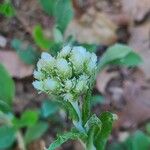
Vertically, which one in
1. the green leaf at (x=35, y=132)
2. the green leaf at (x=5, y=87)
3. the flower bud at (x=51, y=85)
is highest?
the green leaf at (x=5, y=87)

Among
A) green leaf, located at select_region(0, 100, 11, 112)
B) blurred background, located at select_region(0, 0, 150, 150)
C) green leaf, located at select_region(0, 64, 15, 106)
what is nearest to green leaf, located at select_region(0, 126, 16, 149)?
blurred background, located at select_region(0, 0, 150, 150)

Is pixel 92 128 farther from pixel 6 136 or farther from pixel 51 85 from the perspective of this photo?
pixel 6 136

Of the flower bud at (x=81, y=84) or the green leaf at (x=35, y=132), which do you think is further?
the green leaf at (x=35, y=132)

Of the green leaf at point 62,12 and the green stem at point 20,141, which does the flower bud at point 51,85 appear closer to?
the green leaf at point 62,12

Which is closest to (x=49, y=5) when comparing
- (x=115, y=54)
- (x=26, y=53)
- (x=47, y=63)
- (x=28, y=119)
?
(x=26, y=53)

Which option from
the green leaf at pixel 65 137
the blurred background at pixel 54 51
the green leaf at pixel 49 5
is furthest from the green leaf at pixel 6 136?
the green leaf at pixel 65 137

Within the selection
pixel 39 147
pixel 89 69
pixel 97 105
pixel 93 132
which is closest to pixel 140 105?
pixel 97 105

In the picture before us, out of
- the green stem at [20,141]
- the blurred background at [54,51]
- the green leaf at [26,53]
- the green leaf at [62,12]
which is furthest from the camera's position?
the green leaf at [26,53]

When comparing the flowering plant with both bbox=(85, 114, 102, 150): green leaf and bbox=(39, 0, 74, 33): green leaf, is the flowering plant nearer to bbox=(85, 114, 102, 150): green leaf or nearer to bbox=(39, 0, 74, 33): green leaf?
bbox=(85, 114, 102, 150): green leaf
